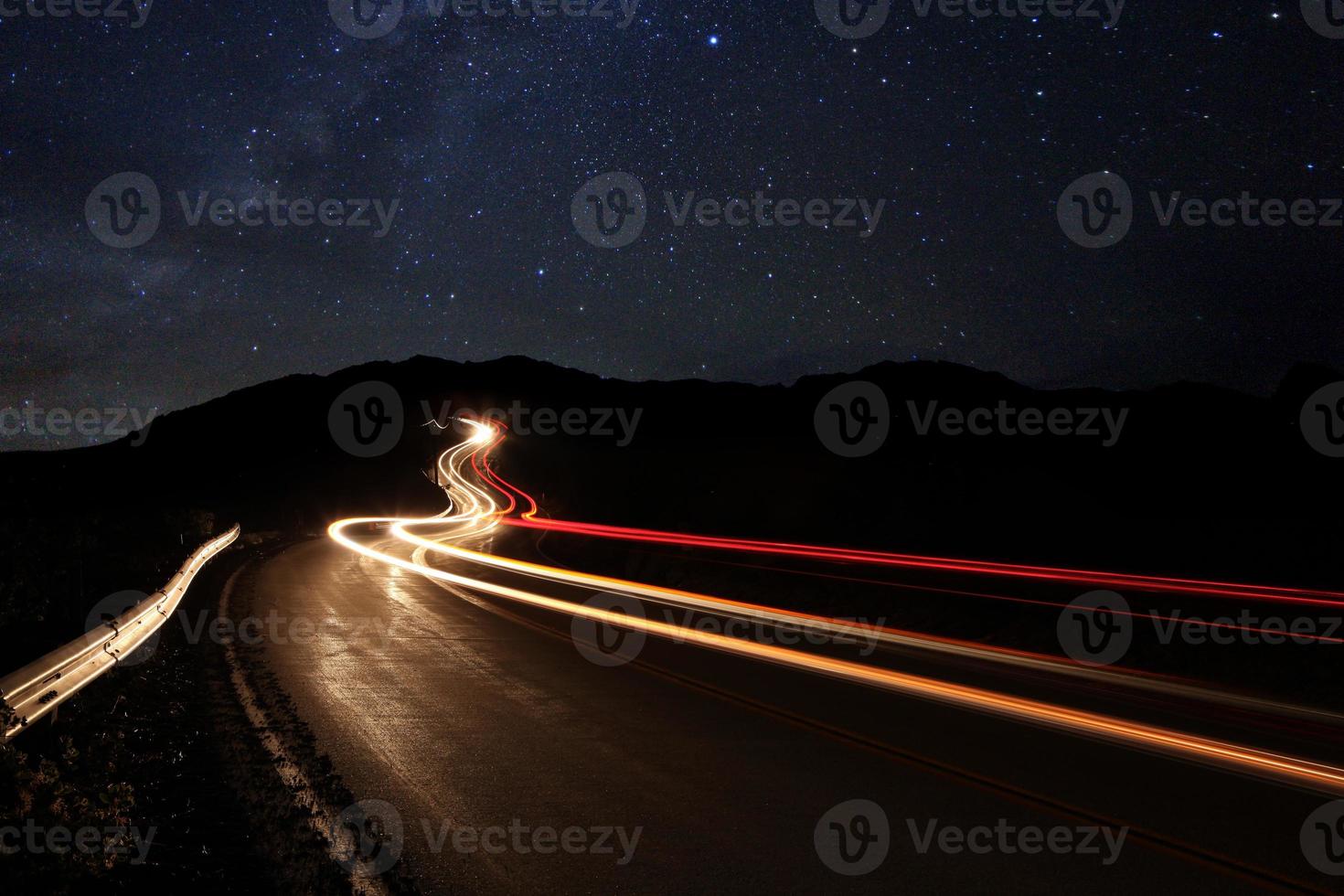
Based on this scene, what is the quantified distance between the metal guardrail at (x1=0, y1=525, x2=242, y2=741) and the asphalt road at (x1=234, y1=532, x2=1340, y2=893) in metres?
1.68

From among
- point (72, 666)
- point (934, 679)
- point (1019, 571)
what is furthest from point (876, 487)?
point (72, 666)

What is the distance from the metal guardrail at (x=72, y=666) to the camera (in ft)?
20.5

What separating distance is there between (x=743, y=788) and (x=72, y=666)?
5.23 metres

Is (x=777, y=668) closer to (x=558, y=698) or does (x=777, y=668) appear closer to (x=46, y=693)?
(x=558, y=698)

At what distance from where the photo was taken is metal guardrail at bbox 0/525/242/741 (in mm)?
6262

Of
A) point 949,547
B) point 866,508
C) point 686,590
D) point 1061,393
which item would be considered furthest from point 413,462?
point 686,590

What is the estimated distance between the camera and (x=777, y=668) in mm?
12406

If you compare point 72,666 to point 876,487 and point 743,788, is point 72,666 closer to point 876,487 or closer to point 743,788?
point 743,788

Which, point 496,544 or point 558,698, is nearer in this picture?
point 558,698

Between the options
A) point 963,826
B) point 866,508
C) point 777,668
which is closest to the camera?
point 963,826

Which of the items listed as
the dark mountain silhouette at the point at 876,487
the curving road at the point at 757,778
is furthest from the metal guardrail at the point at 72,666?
the dark mountain silhouette at the point at 876,487

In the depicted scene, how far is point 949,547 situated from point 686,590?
60.1 ft

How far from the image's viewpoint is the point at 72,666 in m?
7.63

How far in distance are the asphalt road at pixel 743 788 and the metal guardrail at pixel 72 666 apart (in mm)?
1678
